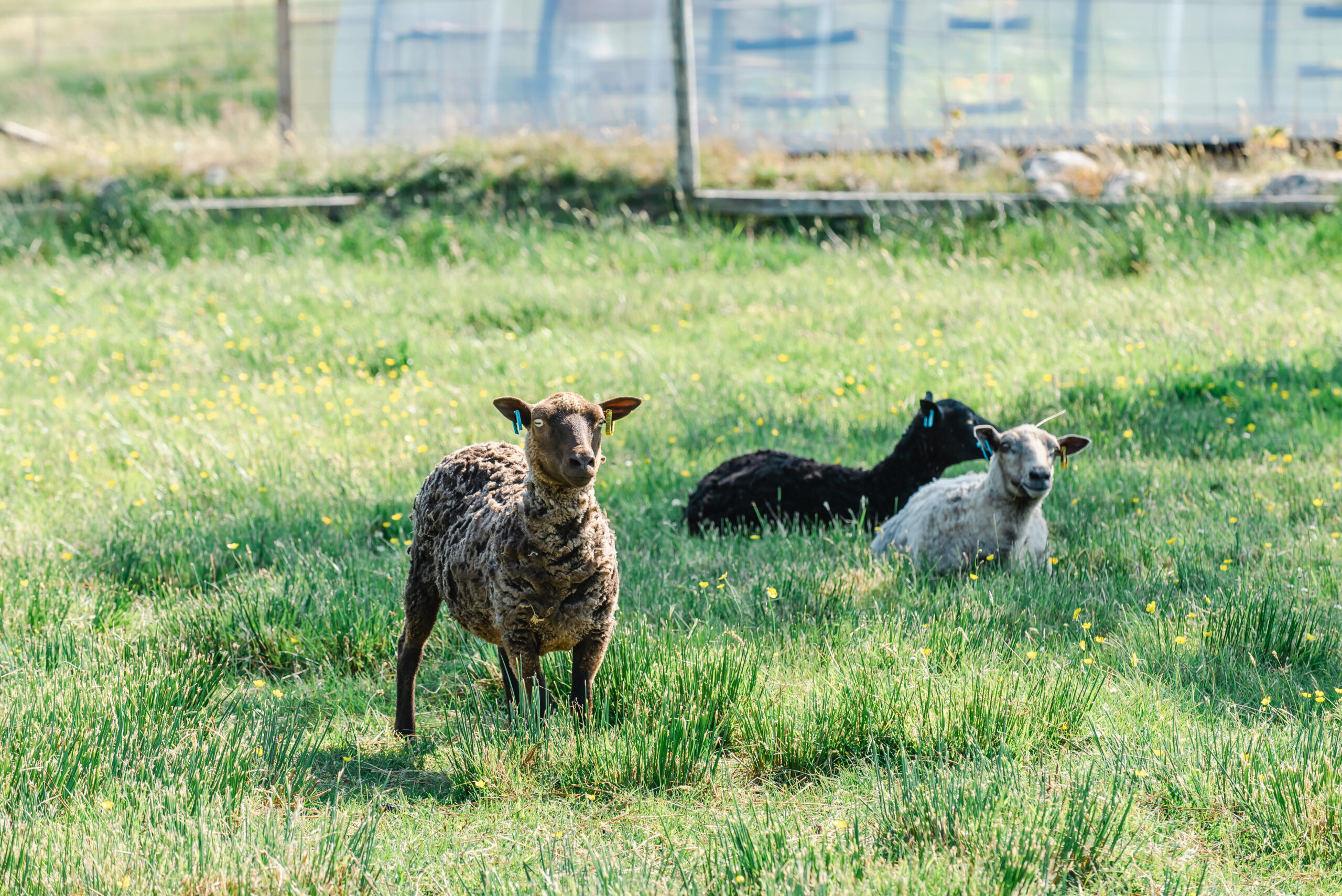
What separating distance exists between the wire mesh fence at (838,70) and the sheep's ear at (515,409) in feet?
34.5

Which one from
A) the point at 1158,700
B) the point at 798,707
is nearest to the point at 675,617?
the point at 798,707

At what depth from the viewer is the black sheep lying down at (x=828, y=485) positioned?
6203mm

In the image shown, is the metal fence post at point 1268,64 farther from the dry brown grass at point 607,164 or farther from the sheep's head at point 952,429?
the sheep's head at point 952,429

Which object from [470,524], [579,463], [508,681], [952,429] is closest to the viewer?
[579,463]

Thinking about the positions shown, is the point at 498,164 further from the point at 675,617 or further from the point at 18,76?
the point at 18,76

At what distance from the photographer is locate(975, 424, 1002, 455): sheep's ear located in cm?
540

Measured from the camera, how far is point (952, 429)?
6.13 metres

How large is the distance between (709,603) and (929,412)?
1.69m

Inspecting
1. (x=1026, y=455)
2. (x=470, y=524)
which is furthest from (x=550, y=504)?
(x=1026, y=455)

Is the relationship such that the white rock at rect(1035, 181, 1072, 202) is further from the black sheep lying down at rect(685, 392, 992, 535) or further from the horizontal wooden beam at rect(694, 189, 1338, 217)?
the black sheep lying down at rect(685, 392, 992, 535)

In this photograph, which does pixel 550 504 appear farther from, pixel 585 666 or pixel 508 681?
pixel 508 681

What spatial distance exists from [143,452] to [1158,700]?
19.9ft

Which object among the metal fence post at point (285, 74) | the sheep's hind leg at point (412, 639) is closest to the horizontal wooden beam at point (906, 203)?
the metal fence post at point (285, 74)

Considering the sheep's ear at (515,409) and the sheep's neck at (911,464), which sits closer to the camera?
the sheep's ear at (515,409)
